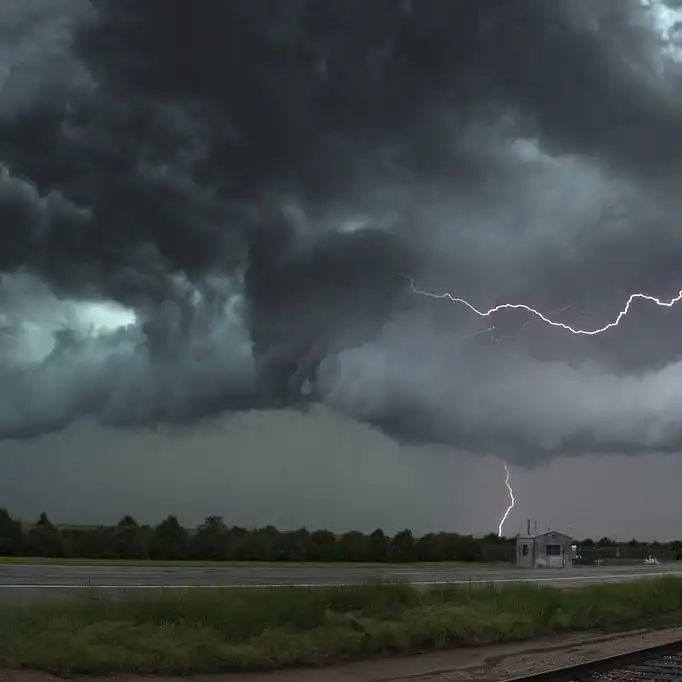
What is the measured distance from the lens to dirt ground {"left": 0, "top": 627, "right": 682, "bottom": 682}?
13.7 m

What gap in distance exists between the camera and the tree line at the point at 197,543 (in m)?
57.3

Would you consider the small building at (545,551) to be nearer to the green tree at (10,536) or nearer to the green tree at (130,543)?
the green tree at (130,543)

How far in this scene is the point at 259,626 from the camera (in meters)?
16.8

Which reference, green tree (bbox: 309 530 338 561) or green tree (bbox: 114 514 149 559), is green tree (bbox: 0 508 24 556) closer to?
Result: green tree (bbox: 114 514 149 559)

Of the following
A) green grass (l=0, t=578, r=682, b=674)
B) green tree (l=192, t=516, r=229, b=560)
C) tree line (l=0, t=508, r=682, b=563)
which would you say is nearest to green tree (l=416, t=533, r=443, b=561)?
tree line (l=0, t=508, r=682, b=563)

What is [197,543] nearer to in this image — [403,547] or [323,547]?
[323,547]

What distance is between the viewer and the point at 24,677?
480 inches

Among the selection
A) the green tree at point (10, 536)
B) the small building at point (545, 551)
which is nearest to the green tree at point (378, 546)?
the small building at point (545, 551)

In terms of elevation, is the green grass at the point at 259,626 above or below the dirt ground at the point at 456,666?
above

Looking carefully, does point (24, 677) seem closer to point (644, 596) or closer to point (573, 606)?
point (573, 606)

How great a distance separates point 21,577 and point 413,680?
17921 millimetres

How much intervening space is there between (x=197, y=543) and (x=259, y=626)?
158ft

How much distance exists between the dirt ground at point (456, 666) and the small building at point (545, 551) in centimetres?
5397

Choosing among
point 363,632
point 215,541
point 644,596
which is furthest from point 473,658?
point 215,541
